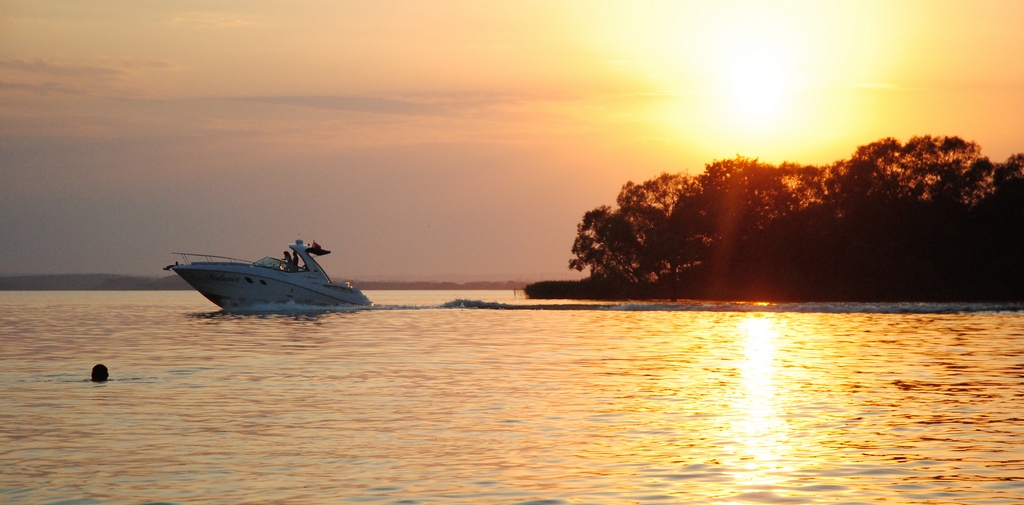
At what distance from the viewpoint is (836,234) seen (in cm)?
9612

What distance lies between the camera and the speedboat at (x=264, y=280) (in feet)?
203

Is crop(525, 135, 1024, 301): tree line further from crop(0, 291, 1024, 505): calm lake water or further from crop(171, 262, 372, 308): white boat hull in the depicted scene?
crop(0, 291, 1024, 505): calm lake water

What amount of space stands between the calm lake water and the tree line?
6030 centimetres

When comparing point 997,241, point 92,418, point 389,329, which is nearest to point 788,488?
point 92,418

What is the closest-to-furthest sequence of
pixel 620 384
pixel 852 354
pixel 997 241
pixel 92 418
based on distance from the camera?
pixel 92 418 < pixel 620 384 < pixel 852 354 < pixel 997 241

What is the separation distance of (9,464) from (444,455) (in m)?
5.68

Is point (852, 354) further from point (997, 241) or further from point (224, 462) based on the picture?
point (997, 241)

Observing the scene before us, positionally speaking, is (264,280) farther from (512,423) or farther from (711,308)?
(512,423)

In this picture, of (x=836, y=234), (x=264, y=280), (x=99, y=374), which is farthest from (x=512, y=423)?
(x=836, y=234)

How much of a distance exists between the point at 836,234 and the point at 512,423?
84.7 m

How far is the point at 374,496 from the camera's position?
11664mm

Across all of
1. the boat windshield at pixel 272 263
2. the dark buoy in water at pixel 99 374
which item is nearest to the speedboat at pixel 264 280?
the boat windshield at pixel 272 263

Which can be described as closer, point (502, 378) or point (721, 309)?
point (502, 378)

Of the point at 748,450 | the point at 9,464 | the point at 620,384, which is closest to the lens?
the point at 9,464
